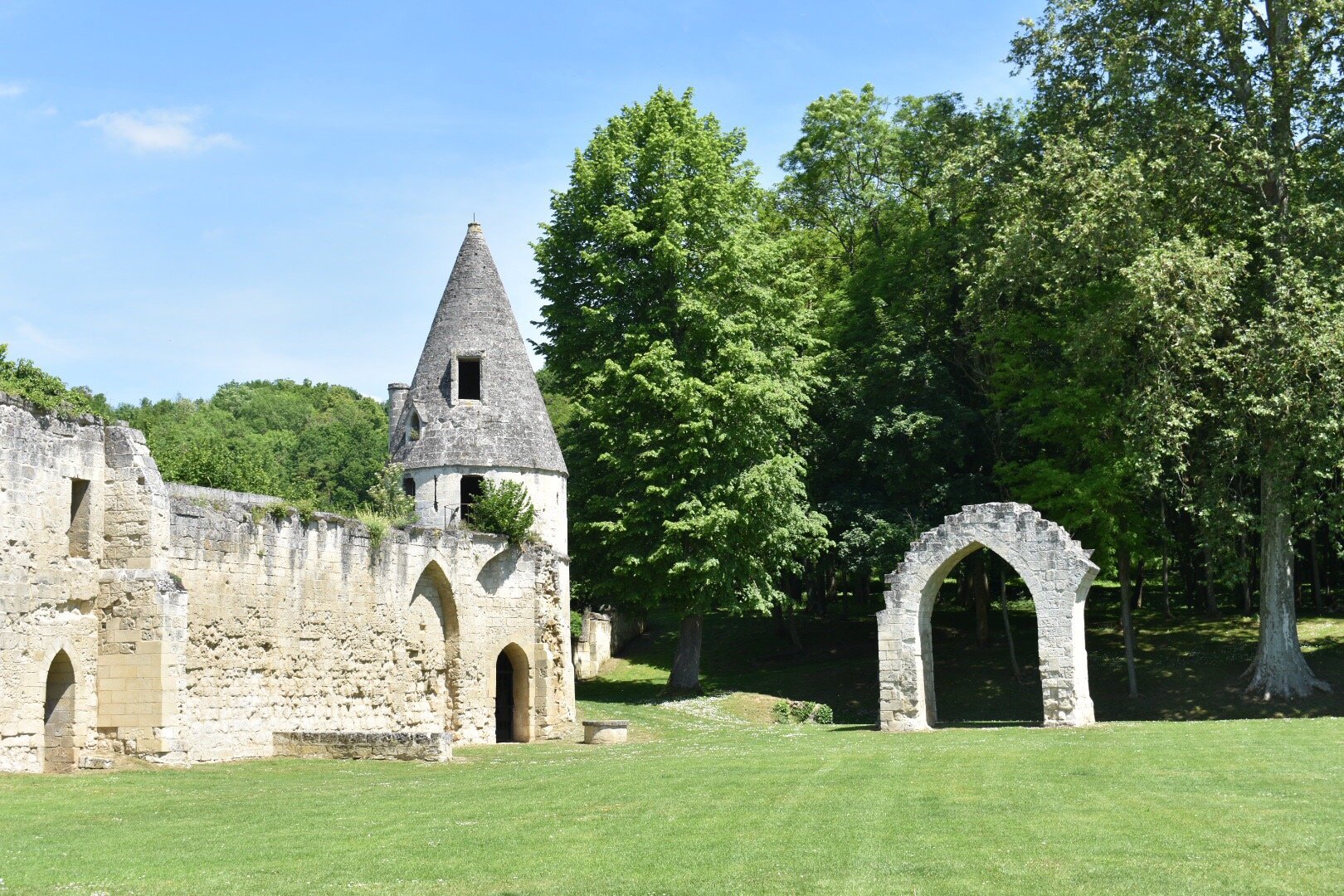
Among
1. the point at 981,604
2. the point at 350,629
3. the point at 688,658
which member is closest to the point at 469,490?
the point at 350,629

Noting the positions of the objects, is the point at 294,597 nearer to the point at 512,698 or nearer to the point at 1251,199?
the point at 512,698

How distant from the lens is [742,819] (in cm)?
1279

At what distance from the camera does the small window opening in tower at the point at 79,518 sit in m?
18.2

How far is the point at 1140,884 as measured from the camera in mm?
9438

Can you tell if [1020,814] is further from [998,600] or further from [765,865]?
[998,600]

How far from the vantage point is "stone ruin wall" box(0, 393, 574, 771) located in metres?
17.1

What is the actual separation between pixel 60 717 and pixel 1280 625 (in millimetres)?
23902

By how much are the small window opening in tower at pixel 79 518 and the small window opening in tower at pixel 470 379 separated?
446 inches

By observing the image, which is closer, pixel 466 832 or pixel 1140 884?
pixel 1140 884

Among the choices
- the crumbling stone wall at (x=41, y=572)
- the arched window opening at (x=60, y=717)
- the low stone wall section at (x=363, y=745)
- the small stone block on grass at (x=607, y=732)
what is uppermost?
the crumbling stone wall at (x=41, y=572)

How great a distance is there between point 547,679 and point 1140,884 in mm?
19246

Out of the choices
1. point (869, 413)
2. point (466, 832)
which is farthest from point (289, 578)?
point (869, 413)

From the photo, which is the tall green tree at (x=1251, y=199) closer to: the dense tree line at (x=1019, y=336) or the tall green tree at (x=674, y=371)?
the dense tree line at (x=1019, y=336)

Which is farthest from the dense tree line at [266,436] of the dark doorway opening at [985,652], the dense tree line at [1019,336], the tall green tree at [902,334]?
the dark doorway opening at [985,652]
